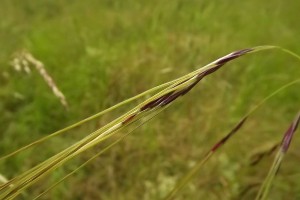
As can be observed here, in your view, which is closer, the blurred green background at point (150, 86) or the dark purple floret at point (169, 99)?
the dark purple floret at point (169, 99)

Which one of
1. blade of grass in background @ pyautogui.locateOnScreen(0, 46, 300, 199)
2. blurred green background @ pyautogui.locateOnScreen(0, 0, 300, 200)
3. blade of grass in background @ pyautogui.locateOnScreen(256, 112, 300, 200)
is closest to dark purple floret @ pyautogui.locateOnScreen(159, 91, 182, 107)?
blade of grass in background @ pyautogui.locateOnScreen(0, 46, 300, 199)

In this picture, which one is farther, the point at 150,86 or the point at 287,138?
the point at 150,86

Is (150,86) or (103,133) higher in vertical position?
(103,133)

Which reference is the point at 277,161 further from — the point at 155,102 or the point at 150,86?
the point at 150,86

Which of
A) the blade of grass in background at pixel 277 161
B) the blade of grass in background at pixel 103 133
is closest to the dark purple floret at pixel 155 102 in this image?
the blade of grass in background at pixel 103 133

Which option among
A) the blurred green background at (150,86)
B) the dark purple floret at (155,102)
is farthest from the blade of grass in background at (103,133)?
the blurred green background at (150,86)

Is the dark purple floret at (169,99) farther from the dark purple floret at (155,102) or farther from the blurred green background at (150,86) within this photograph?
the blurred green background at (150,86)

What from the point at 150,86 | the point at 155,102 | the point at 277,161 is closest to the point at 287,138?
the point at 277,161

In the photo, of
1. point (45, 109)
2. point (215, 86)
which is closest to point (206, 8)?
point (215, 86)

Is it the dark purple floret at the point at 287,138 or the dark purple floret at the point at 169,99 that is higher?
the dark purple floret at the point at 169,99
